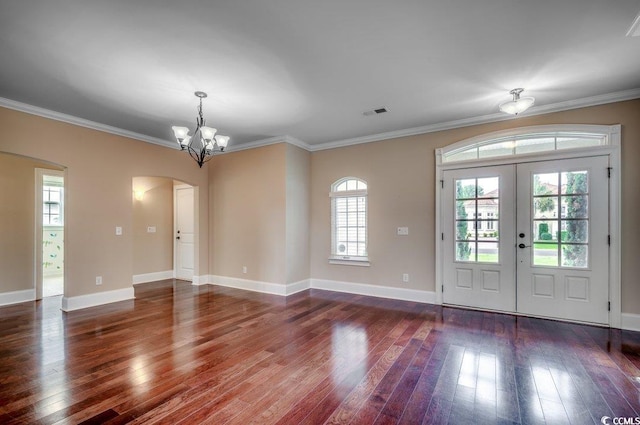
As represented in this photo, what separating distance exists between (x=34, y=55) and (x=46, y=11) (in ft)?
2.80

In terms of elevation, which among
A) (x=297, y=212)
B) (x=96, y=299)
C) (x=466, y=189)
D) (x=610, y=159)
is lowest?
(x=96, y=299)

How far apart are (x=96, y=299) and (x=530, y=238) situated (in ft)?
21.7

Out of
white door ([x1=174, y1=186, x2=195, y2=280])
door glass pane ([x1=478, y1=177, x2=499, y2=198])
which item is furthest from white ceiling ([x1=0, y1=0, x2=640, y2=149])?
white door ([x1=174, y1=186, x2=195, y2=280])

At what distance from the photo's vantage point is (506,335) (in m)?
3.47

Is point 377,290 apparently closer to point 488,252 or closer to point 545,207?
point 488,252

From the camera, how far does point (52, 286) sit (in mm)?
6012

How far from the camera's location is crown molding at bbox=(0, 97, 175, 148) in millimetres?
3898

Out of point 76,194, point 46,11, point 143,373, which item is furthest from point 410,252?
point 76,194

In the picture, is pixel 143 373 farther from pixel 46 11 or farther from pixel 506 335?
pixel 506 335

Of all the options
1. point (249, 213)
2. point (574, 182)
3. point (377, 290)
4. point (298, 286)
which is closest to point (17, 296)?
point (249, 213)

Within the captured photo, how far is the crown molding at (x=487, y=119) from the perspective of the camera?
3697 mm

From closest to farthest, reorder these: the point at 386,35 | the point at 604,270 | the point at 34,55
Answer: the point at 386,35, the point at 34,55, the point at 604,270

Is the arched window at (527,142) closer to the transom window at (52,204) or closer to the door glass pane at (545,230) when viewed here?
the door glass pane at (545,230)

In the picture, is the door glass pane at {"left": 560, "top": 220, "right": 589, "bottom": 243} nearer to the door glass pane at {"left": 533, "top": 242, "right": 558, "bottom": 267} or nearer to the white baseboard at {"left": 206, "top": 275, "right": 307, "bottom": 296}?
the door glass pane at {"left": 533, "top": 242, "right": 558, "bottom": 267}
